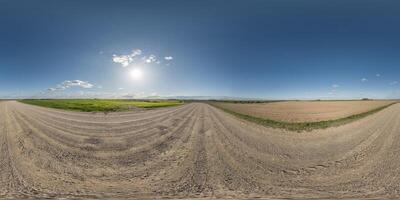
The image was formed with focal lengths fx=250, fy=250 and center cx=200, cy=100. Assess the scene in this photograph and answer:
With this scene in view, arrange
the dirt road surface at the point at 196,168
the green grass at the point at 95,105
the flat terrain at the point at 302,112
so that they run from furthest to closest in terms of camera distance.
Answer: the green grass at the point at 95,105
the flat terrain at the point at 302,112
the dirt road surface at the point at 196,168

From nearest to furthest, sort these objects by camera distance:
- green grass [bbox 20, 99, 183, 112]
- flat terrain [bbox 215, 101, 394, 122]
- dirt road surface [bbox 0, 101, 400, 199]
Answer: dirt road surface [bbox 0, 101, 400, 199], flat terrain [bbox 215, 101, 394, 122], green grass [bbox 20, 99, 183, 112]

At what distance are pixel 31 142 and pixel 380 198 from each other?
15966 millimetres

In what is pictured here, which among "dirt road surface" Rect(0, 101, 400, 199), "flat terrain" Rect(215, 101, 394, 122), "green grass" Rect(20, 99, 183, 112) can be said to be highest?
"green grass" Rect(20, 99, 183, 112)

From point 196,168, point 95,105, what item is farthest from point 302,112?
point 95,105

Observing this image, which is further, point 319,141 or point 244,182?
point 319,141

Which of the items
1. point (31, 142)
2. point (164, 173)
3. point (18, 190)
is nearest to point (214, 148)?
point (164, 173)

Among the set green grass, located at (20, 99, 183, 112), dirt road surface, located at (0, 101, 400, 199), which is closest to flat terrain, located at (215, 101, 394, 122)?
dirt road surface, located at (0, 101, 400, 199)

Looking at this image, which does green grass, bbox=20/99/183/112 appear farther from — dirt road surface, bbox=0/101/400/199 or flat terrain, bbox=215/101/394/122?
dirt road surface, bbox=0/101/400/199

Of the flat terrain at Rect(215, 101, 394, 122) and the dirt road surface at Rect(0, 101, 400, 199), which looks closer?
the dirt road surface at Rect(0, 101, 400, 199)

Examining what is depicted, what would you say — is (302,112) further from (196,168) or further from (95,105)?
(95,105)

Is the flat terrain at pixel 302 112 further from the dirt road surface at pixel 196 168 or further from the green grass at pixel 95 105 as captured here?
the green grass at pixel 95 105

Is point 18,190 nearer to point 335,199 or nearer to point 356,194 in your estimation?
point 335,199

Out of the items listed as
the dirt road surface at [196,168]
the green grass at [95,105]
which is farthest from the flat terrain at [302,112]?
the green grass at [95,105]

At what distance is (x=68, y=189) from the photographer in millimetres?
7215
